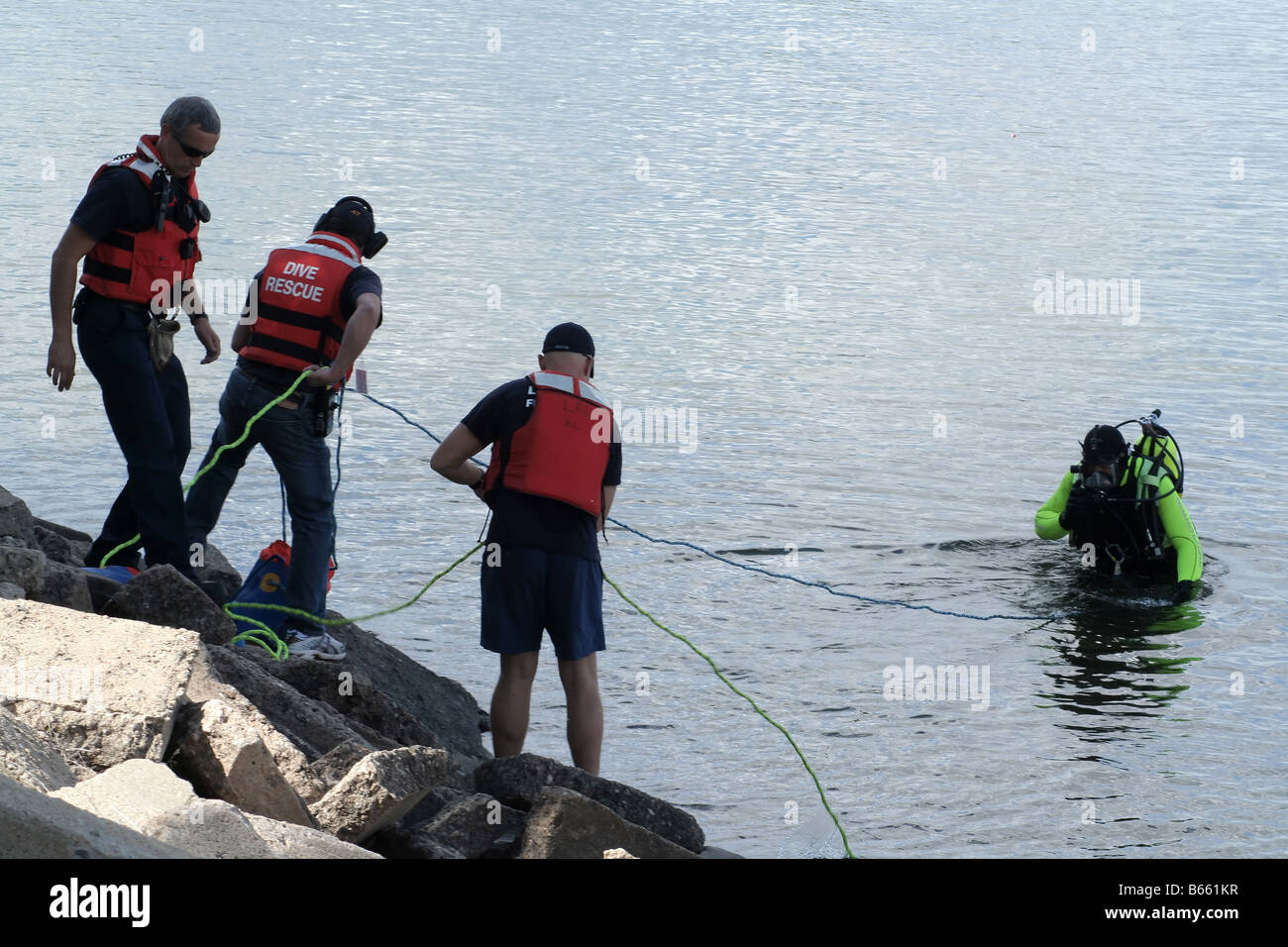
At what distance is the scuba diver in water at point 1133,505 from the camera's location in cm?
1010

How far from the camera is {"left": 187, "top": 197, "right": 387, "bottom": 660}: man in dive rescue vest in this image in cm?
689

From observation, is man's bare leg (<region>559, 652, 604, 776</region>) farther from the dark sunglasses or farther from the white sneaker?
the dark sunglasses

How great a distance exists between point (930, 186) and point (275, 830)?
24.0 meters

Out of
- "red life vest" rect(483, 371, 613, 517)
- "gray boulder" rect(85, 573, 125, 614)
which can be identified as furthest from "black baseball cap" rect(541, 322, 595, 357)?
"gray boulder" rect(85, 573, 125, 614)

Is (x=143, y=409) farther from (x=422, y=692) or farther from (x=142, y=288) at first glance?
(x=422, y=692)

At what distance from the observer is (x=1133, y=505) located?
10.3 metres

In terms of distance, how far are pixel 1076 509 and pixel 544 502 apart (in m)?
4.96

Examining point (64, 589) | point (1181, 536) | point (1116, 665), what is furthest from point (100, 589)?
point (1181, 536)

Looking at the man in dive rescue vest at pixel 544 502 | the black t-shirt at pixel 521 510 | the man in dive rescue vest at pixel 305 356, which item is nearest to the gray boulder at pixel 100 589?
the man in dive rescue vest at pixel 305 356

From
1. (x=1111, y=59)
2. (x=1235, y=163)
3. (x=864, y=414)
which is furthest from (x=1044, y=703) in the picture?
(x=1111, y=59)

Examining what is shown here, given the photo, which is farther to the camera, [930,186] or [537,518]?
[930,186]

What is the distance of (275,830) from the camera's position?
15.9ft

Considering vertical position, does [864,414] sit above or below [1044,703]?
above
